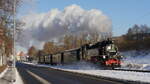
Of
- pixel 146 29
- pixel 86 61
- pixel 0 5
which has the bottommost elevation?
pixel 86 61

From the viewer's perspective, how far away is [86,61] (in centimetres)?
4981

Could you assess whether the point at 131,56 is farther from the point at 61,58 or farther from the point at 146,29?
the point at 146,29

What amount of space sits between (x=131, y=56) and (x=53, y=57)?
2355cm

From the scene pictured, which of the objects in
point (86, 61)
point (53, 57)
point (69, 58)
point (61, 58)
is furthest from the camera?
point (53, 57)

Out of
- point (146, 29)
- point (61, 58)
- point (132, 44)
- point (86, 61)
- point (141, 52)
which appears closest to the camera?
point (86, 61)

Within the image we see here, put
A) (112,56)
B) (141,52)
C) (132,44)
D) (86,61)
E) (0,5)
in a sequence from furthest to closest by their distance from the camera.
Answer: (132,44)
(141,52)
(86,61)
(112,56)
(0,5)

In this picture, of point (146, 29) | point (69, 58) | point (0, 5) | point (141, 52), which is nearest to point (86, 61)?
point (69, 58)

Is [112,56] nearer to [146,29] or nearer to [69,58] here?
[69,58]

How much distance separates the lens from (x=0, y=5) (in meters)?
31.5

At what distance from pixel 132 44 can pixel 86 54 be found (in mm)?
58584

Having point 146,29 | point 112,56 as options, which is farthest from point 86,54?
point 146,29

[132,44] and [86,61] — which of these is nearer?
[86,61]

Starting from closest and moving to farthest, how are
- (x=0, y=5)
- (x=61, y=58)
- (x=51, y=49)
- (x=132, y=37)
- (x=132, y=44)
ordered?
1. (x=0, y=5)
2. (x=61, y=58)
3. (x=132, y=44)
4. (x=132, y=37)
5. (x=51, y=49)

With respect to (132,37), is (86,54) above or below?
below
